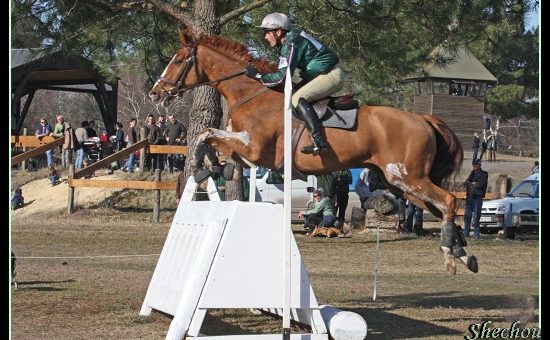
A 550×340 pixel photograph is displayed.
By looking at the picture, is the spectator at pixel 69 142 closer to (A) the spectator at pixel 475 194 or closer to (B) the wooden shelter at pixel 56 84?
(B) the wooden shelter at pixel 56 84

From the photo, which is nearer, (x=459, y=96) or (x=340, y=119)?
(x=340, y=119)

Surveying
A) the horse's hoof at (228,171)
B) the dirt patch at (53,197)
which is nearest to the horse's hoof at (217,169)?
the horse's hoof at (228,171)

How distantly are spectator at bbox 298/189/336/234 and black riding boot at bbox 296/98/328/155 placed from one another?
45.3ft

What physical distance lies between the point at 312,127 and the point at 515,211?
16.9m

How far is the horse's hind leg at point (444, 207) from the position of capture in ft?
35.7

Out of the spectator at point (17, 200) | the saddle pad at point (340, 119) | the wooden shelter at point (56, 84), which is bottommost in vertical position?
the spectator at point (17, 200)

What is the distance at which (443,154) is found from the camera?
1165 cm

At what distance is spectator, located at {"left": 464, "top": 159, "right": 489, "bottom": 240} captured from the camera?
24.4 meters

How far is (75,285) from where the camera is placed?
45.0 feet

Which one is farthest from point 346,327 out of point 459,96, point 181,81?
point 459,96

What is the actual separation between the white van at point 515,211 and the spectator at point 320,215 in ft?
15.3

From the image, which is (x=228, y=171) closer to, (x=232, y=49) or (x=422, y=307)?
(x=232, y=49)

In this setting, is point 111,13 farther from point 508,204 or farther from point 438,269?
point 508,204

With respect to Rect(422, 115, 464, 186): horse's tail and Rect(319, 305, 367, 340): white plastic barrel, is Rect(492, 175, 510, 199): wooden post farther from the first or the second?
Rect(319, 305, 367, 340): white plastic barrel
